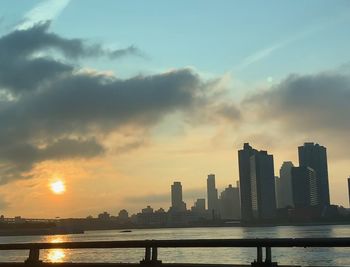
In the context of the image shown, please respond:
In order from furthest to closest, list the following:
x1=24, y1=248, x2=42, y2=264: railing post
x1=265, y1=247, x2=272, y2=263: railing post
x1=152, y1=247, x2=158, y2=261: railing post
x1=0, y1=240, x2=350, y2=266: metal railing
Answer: x1=24, y1=248, x2=42, y2=264: railing post → x1=152, y1=247, x2=158, y2=261: railing post → x1=265, y1=247, x2=272, y2=263: railing post → x1=0, y1=240, x2=350, y2=266: metal railing

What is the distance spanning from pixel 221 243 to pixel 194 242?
0.79 metres

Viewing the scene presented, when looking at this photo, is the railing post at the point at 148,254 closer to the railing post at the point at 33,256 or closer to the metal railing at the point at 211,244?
the metal railing at the point at 211,244

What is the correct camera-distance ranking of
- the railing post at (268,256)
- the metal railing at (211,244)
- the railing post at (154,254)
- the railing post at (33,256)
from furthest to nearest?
the railing post at (33,256), the railing post at (154,254), the railing post at (268,256), the metal railing at (211,244)

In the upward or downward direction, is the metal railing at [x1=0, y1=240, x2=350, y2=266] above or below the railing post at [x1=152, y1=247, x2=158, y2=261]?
above

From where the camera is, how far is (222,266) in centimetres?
1398

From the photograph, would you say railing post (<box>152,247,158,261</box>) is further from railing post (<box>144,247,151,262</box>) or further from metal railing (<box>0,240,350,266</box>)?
railing post (<box>144,247,151,262</box>)

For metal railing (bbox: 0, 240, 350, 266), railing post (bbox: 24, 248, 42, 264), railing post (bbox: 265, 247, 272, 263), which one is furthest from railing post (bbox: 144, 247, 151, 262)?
railing post (bbox: 24, 248, 42, 264)

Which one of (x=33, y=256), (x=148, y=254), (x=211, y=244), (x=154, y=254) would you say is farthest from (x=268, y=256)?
(x=33, y=256)

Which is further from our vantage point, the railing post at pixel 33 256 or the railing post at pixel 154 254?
the railing post at pixel 33 256

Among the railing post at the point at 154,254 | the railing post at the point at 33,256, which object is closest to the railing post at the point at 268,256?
the railing post at the point at 154,254

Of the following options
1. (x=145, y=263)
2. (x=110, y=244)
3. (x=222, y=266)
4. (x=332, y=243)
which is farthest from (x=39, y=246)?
(x=332, y=243)

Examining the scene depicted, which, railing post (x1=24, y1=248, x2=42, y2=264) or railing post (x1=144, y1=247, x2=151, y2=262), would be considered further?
railing post (x1=24, y1=248, x2=42, y2=264)

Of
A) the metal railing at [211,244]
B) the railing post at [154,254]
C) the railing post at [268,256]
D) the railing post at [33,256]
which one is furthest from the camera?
the railing post at [33,256]

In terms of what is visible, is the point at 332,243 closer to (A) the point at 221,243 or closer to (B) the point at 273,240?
(B) the point at 273,240
